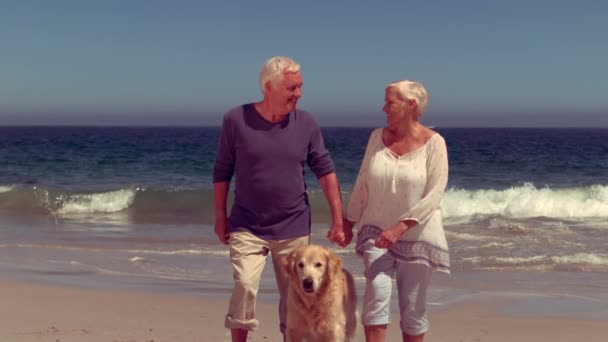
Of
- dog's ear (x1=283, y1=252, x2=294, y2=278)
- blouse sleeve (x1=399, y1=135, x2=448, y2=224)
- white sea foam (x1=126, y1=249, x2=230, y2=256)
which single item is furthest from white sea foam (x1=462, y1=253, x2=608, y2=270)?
dog's ear (x1=283, y1=252, x2=294, y2=278)

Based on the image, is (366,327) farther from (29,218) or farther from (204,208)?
(204,208)

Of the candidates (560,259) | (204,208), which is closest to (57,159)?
(204,208)

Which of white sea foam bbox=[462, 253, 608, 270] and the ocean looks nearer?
the ocean

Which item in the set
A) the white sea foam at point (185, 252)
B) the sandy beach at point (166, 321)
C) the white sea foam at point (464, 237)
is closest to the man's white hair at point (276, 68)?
the sandy beach at point (166, 321)

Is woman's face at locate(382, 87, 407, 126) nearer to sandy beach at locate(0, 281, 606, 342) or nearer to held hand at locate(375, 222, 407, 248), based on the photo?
held hand at locate(375, 222, 407, 248)

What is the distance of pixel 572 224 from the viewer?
15.7m

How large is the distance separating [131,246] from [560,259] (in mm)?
6292

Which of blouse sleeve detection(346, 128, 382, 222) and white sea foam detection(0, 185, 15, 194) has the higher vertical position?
blouse sleeve detection(346, 128, 382, 222)

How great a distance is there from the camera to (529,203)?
763 inches

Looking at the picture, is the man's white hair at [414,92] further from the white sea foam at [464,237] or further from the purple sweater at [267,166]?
the white sea foam at [464,237]

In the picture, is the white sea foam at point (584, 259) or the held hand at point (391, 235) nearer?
the held hand at point (391, 235)

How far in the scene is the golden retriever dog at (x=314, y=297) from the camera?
4.24 meters

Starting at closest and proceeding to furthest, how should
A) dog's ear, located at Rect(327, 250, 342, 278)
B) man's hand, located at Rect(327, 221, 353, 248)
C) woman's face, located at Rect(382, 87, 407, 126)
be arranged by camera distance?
dog's ear, located at Rect(327, 250, 342, 278)
woman's face, located at Rect(382, 87, 407, 126)
man's hand, located at Rect(327, 221, 353, 248)

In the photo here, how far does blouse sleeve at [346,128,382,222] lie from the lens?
4.63 m
